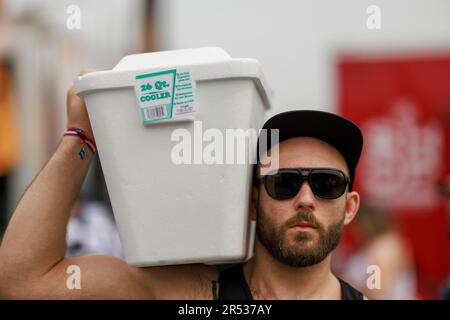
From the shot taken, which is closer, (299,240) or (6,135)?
(299,240)

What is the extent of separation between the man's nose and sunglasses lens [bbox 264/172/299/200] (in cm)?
3

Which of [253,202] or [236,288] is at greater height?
[253,202]

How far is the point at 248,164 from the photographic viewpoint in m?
2.61

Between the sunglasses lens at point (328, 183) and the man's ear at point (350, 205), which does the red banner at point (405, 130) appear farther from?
the sunglasses lens at point (328, 183)

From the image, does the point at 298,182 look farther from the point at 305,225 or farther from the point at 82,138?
the point at 82,138

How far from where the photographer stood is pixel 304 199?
2.69 meters

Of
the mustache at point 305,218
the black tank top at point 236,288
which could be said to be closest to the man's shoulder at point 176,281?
the black tank top at point 236,288

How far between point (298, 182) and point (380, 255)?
3.56 metres

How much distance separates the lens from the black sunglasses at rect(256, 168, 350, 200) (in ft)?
8.90

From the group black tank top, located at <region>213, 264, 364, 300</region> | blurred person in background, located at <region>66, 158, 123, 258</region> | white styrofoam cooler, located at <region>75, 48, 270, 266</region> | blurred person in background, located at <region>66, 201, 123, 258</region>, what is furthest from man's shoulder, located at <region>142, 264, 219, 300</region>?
blurred person in background, located at <region>66, 201, 123, 258</region>

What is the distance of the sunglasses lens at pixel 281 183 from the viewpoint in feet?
8.91

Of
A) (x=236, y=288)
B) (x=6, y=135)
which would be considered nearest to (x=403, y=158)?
(x=6, y=135)

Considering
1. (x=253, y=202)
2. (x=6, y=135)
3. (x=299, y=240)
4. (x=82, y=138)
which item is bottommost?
(x=299, y=240)
